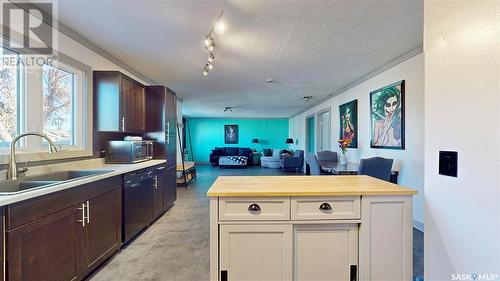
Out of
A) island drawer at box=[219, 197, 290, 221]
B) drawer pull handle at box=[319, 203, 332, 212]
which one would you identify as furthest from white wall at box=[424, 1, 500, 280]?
A: island drawer at box=[219, 197, 290, 221]

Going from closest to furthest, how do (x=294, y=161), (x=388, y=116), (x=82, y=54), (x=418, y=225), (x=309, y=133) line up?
(x=82, y=54)
(x=418, y=225)
(x=388, y=116)
(x=294, y=161)
(x=309, y=133)

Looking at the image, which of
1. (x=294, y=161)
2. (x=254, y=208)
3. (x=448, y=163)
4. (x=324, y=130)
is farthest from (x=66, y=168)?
(x=294, y=161)

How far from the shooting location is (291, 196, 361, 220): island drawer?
5.09 ft

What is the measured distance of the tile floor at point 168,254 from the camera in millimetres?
2119

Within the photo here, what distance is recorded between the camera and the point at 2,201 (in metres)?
1.27

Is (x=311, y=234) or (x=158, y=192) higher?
(x=311, y=234)

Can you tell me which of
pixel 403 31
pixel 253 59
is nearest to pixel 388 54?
pixel 403 31

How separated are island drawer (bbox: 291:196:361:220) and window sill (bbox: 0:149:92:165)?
93.4 inches

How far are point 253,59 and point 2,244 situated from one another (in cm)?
324

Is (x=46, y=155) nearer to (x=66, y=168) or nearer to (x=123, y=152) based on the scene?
(x=66, y=168)

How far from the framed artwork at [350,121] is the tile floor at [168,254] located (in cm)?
249

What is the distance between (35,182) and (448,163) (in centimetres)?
280

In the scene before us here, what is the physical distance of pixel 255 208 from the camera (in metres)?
1.54

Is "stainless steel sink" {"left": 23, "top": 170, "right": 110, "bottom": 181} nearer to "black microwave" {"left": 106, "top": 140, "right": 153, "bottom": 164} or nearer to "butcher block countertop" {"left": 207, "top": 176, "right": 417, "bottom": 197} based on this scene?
"black microwave" {"left": 106, "top": 140, "right": 153, "bottom": 164}
